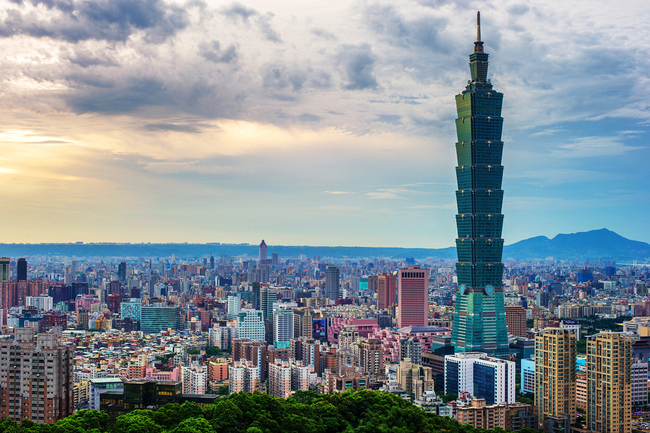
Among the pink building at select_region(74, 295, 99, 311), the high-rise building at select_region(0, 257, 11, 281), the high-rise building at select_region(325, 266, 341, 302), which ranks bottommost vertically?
the pink building at select_region(74, 295, 99, 311)

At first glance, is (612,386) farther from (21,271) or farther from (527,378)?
(21,271)

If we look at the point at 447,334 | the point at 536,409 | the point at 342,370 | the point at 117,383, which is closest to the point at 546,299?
the point at 447,334

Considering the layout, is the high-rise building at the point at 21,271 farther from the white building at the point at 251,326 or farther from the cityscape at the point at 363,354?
the white building at the point at 251,326

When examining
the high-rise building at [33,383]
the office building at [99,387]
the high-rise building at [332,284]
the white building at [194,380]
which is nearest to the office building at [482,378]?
the white building at [194,380]

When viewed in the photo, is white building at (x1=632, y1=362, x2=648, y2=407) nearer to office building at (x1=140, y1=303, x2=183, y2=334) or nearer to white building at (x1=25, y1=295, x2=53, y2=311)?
office building at (x1=140, y1=303, x2=183, y2=334)

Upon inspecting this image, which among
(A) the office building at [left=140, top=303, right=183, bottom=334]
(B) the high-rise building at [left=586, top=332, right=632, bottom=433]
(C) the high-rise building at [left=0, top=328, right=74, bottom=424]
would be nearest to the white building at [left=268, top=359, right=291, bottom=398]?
(C) the high-rise building at [left=0, top=328, right=74, bottom=424]
